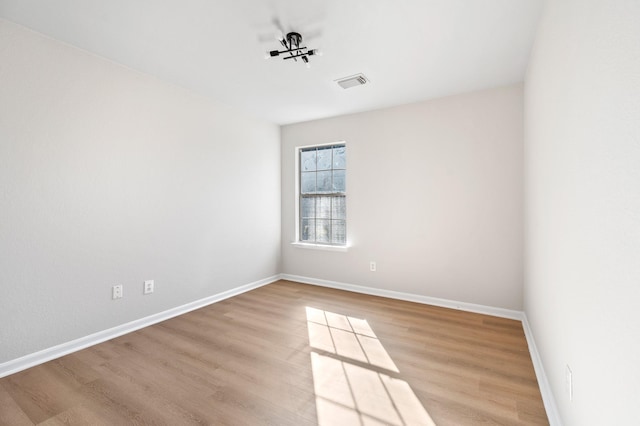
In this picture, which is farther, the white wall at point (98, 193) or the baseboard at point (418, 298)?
the baseboard at point (418, 298)

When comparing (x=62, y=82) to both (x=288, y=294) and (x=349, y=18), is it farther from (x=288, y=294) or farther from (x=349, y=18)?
(x=288, y=294)

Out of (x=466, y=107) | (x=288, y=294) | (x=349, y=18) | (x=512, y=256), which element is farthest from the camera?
(x=288, y=294)

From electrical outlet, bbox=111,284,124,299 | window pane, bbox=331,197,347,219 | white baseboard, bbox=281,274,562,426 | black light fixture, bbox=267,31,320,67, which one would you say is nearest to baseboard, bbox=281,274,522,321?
white baseboard, bbox=281,274,562,426

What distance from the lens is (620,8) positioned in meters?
0.84

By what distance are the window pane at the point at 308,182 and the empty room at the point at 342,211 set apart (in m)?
0.71

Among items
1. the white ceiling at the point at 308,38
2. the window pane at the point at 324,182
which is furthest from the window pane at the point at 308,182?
the white ceiling at the point at 308,38

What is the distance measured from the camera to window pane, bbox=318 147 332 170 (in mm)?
4637

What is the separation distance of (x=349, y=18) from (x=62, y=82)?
2.45 meters

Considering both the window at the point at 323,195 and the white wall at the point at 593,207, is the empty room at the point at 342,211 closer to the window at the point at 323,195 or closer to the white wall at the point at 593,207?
the white wall at the point at 593,207

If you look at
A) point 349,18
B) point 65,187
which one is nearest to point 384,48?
point 349,18

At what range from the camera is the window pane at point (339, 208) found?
4.48 meters

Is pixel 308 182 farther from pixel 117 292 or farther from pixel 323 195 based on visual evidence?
pixel 117 292

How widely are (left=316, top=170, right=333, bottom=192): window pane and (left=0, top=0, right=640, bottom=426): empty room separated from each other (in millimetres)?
448

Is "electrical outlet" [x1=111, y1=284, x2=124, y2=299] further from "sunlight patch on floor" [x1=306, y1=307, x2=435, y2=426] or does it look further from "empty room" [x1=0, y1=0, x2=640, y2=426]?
"sunlight patch on floor" [x1=306, y1=307, x2=435, y2=426]
